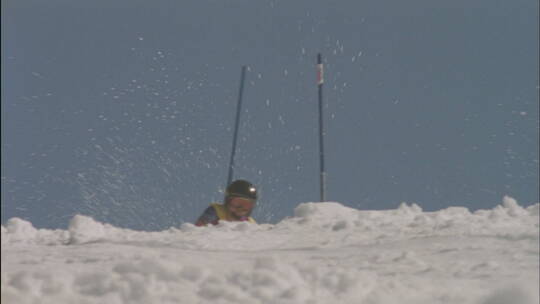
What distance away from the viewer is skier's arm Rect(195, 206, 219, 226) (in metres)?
7.68

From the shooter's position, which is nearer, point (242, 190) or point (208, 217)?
point (208, 217)

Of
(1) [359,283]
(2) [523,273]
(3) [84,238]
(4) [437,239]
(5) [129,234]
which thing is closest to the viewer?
(1) [359,283]

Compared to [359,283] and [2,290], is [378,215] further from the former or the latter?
[2,290]

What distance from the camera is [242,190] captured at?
8.05 metres

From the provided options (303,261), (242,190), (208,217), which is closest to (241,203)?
(242,190)

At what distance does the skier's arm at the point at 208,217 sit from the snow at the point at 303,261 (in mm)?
1291

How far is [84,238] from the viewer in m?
5.71

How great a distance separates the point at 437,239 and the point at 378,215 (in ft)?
4.47

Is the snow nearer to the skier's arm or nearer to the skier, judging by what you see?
the skier's arm

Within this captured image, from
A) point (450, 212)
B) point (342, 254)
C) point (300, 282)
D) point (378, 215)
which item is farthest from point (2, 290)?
point (450, 212)

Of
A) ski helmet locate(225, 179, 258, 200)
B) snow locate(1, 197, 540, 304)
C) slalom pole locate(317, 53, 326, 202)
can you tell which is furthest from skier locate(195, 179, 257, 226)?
snow locate(1, 197, 540, 304)

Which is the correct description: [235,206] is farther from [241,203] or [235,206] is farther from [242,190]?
[242,190]

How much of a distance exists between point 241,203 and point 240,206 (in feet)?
0.13

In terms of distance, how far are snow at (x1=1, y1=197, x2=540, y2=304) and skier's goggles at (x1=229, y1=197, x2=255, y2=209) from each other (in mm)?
1623
